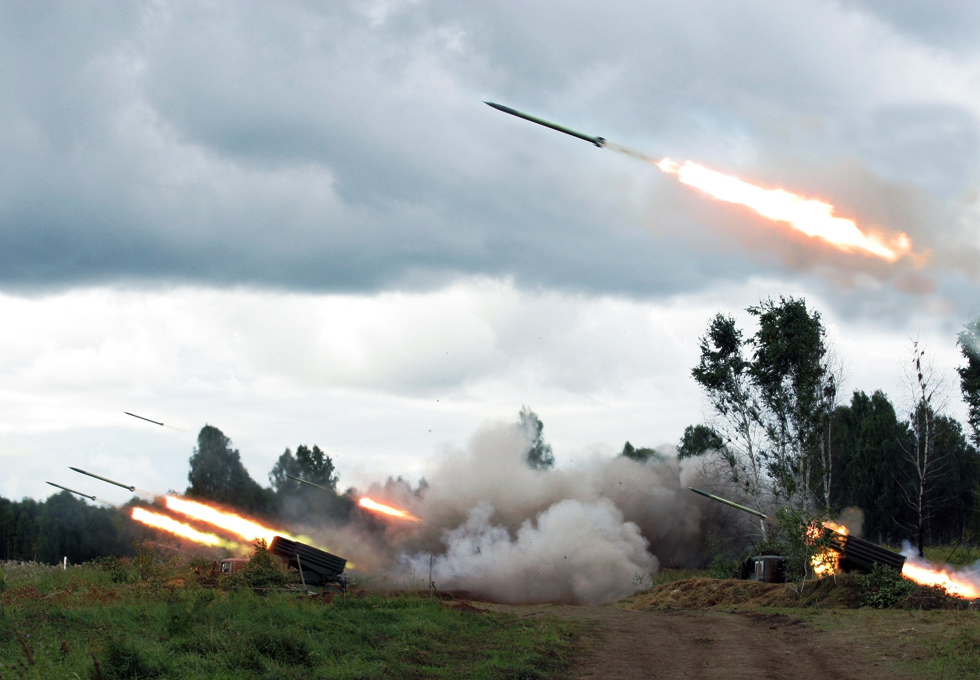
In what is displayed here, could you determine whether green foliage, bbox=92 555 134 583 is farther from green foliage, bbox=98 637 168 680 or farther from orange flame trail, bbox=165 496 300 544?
green foliage, bbox=98 637 168 680

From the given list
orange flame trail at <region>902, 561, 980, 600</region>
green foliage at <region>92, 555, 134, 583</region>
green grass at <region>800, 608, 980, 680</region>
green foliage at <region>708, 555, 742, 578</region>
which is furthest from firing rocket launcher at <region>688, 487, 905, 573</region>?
green foliage at <region>92, 555, 134, 583</region>

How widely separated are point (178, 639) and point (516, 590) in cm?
2759

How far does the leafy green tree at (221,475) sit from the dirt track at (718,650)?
5254 cm

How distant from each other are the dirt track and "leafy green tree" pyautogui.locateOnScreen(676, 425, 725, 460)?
18344 mm

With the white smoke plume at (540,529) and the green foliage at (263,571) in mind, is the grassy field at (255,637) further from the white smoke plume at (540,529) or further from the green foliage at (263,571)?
the white smoke plume at (540,529)

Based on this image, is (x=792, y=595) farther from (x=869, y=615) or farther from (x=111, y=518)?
(x=111, y=518)

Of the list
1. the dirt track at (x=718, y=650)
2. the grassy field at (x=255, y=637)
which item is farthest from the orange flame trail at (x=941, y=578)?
the grassy field at (x=255, y=637)

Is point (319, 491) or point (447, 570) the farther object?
point (319, 491)

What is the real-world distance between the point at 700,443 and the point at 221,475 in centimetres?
4500

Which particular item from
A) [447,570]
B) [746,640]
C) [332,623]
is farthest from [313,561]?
[746,640]

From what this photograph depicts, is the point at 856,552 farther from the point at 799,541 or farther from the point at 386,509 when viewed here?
the point at 386,509

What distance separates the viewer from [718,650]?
22641 mm

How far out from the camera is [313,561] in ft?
127

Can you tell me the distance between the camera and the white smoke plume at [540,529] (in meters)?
44.8
